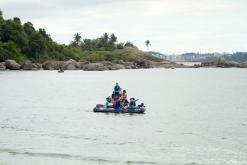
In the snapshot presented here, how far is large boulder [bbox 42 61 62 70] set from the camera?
185750mm

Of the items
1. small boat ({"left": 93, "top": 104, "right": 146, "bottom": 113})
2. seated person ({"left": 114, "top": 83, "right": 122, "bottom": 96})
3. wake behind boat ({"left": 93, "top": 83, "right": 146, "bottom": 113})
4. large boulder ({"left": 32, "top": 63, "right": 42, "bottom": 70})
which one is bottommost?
small boat ({"left": 93, "top": 104, "right": 146, "bottom": 113})

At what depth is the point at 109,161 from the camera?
104 feet

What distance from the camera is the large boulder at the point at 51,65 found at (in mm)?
185750

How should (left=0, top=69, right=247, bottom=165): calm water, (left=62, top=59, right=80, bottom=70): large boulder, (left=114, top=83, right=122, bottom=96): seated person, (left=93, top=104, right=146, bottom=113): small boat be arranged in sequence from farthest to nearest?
(left=62, top=59, right=80, bottom=70): large boulder, (left=93, top=104, right=146, bottom=113): small boat, (left=114, top=83, right=122, bottom=96): seated person, (left=0, top=69, right=247, bottom=165): calm water

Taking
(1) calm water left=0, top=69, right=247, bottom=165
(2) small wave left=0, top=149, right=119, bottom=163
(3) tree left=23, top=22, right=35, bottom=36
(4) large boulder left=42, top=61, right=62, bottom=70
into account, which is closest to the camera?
(2) small wave left=0, top=149, right=119, bottom=163

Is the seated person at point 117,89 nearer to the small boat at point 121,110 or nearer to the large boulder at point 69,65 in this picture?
the small boat at point 121,110

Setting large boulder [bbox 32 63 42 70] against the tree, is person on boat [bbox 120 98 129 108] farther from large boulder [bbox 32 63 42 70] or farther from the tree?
the tree

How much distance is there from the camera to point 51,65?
187 metres

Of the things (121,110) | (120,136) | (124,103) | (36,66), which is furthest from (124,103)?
(36,66)

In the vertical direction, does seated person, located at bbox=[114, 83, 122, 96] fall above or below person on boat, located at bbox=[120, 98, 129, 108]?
above

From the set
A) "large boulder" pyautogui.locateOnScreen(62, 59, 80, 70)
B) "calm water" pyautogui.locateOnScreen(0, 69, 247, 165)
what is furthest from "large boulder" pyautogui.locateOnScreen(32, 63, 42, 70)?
"calm water" pyautogui.locateOnScreen(0, 69, 247, 165)

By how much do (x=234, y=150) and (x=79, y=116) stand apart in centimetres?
2328

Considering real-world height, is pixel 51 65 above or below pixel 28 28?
below

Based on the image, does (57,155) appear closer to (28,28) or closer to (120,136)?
(120,136)
